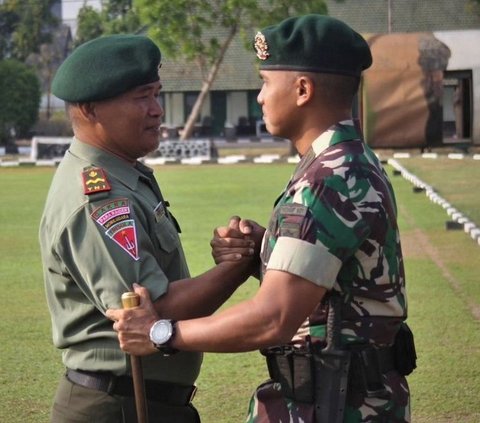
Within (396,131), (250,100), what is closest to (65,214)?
(396,131)

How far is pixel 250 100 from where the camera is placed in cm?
5203

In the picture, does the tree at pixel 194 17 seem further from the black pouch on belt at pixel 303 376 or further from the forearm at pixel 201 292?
the black pouch on belt at pixel 303 376

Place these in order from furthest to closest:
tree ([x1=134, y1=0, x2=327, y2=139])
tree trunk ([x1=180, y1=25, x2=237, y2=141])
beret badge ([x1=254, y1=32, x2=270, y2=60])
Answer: tree trunk ([x1=180, y1=25, x2=237, y2=141])
tree ([x1=134, y1=0, x2=327, y2=139])
beret badge ([x1=254, y1=32, x2=270, y2=60])

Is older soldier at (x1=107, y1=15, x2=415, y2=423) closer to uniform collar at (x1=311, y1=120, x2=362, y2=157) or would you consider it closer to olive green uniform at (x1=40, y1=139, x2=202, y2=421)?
uniform collar at (x1=311, y1=120, x2=362, y2=157)

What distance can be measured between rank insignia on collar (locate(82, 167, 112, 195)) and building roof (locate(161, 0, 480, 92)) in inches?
1863

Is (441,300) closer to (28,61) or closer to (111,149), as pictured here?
(111,149)

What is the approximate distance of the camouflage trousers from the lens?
303cm

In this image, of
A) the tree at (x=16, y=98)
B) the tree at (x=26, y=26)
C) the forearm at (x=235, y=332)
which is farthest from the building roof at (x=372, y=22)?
the forearm at (x=235, y=332)

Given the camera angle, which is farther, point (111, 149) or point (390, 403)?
point (111, 149)

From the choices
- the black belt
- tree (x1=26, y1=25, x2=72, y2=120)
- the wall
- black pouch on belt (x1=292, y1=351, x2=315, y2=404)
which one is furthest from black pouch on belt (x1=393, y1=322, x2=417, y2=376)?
tree (x1=26, y1=25, x2=72, y2=120)

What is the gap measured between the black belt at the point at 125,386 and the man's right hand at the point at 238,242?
16.5 inches

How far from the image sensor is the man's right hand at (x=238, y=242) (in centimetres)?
340

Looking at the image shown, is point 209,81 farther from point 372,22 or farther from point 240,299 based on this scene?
point 240,299

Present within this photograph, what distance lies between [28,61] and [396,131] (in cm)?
3862
